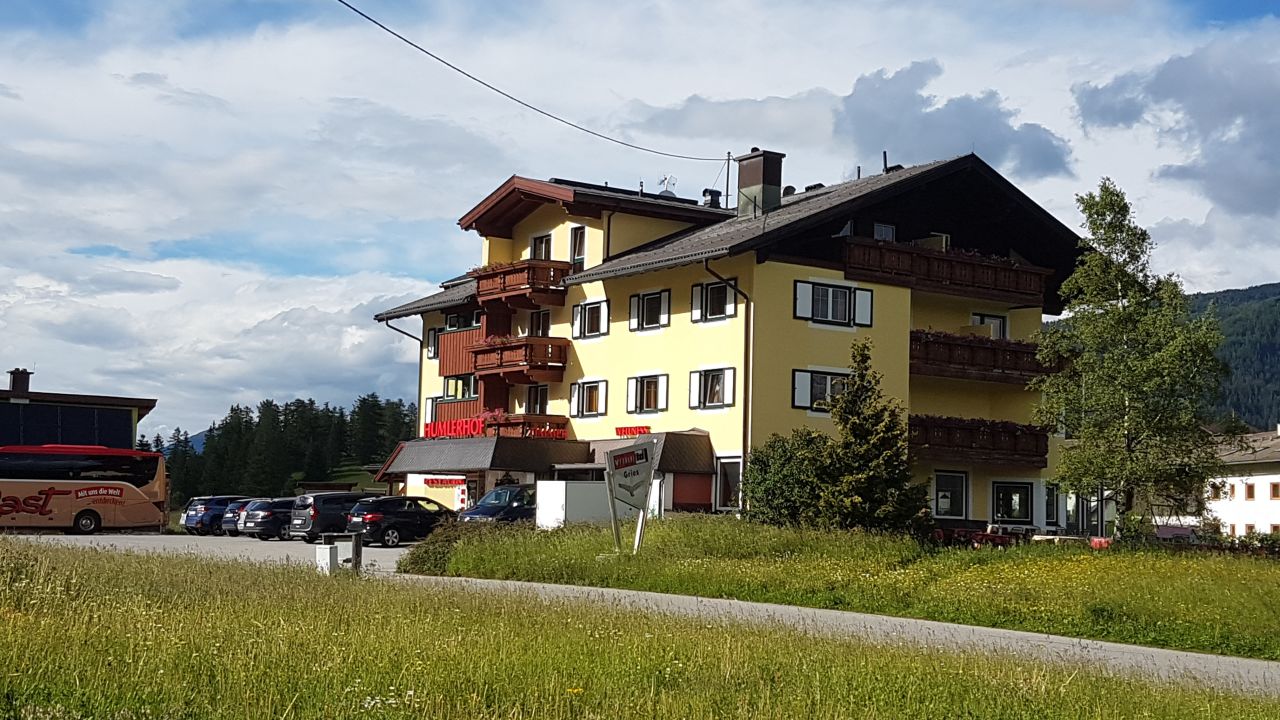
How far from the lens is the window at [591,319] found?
49625mm

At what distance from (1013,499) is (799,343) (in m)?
10.2

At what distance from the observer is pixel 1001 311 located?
50.6m

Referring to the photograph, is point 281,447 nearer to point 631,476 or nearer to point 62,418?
point 62,418

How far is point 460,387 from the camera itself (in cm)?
5784

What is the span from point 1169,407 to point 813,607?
14.1 meters

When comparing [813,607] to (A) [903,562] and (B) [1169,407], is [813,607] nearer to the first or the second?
(A) [903,562]

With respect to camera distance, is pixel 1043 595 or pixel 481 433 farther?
pixel 481 433

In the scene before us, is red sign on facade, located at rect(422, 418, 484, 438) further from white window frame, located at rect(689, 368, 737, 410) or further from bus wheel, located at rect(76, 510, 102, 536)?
bus wheel, located at rect(76, 510, 102, 536)

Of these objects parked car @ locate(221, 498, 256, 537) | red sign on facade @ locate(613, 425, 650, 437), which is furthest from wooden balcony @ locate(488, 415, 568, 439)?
parked car @ locate(221, 498, 256, 537)

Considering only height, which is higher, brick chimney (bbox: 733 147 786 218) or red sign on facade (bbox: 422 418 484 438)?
brick chimney (bbox: 733 147 786 218)

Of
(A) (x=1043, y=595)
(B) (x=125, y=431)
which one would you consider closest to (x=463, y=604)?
(A) (x=1043, y=595)

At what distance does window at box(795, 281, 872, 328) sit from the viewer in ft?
146

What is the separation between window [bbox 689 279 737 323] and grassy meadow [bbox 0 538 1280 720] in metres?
28.5

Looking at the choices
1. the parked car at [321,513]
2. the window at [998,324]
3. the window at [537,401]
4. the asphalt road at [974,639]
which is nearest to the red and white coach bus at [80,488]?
the parked car at [321,513]
